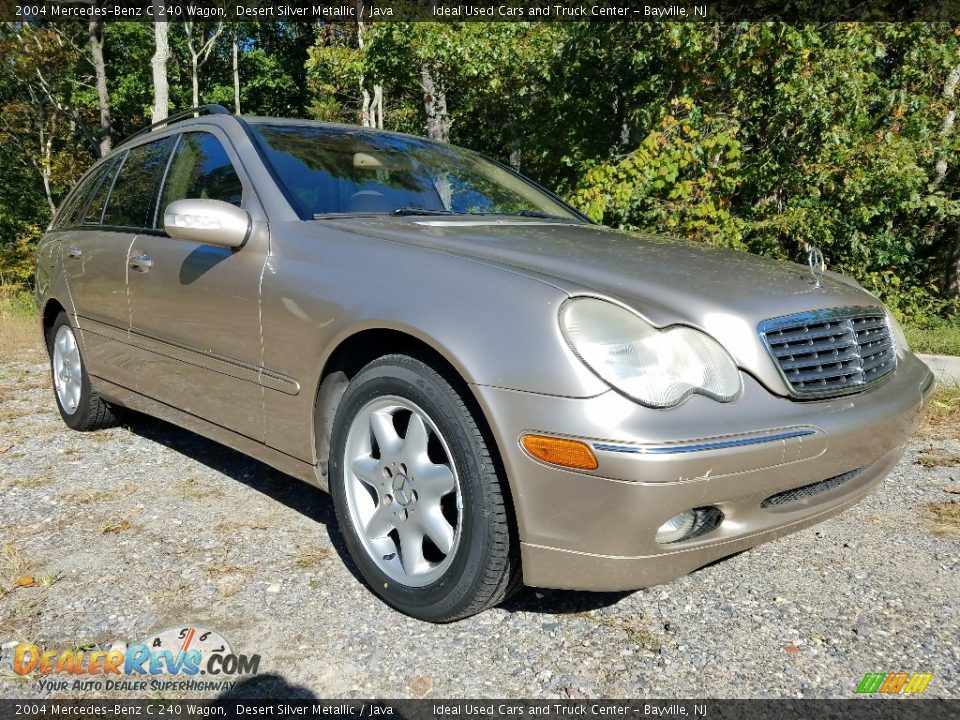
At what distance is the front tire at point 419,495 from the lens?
82.2 inches

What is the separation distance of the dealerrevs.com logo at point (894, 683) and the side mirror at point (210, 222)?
2.43m

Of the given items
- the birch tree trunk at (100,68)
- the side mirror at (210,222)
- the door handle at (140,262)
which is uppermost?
the birch tree trunk at (100,68)

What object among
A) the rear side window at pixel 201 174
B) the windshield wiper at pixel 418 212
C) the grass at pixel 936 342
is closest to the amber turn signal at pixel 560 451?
the windshield wiper at pixel 418 212

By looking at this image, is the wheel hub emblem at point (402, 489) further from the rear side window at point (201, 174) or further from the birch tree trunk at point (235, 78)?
the birch tree trunk at point (235, 78)

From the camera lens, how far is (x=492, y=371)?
2.02 meters

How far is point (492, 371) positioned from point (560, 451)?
28cm

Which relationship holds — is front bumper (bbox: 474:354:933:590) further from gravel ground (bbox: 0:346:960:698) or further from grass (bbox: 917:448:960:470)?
grass (bbox: 917:448:960:470)

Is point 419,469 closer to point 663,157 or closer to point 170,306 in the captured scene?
point 170,306

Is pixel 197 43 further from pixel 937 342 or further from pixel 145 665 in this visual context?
pixel 145 665

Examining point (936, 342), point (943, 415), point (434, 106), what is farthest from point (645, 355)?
point (434, 106)

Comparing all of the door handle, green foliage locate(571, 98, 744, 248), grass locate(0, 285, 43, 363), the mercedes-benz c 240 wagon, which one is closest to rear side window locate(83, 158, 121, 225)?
the door handle

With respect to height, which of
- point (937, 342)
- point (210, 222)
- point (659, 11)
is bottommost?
point (937, 342)

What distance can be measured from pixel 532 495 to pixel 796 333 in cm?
91

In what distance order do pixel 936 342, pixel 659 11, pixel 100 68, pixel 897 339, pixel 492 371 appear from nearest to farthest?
1. pixel 492 371
2. pixel 897 339
3. pixel 936 342
4. pixel 659 11
5. pixel 100 68
